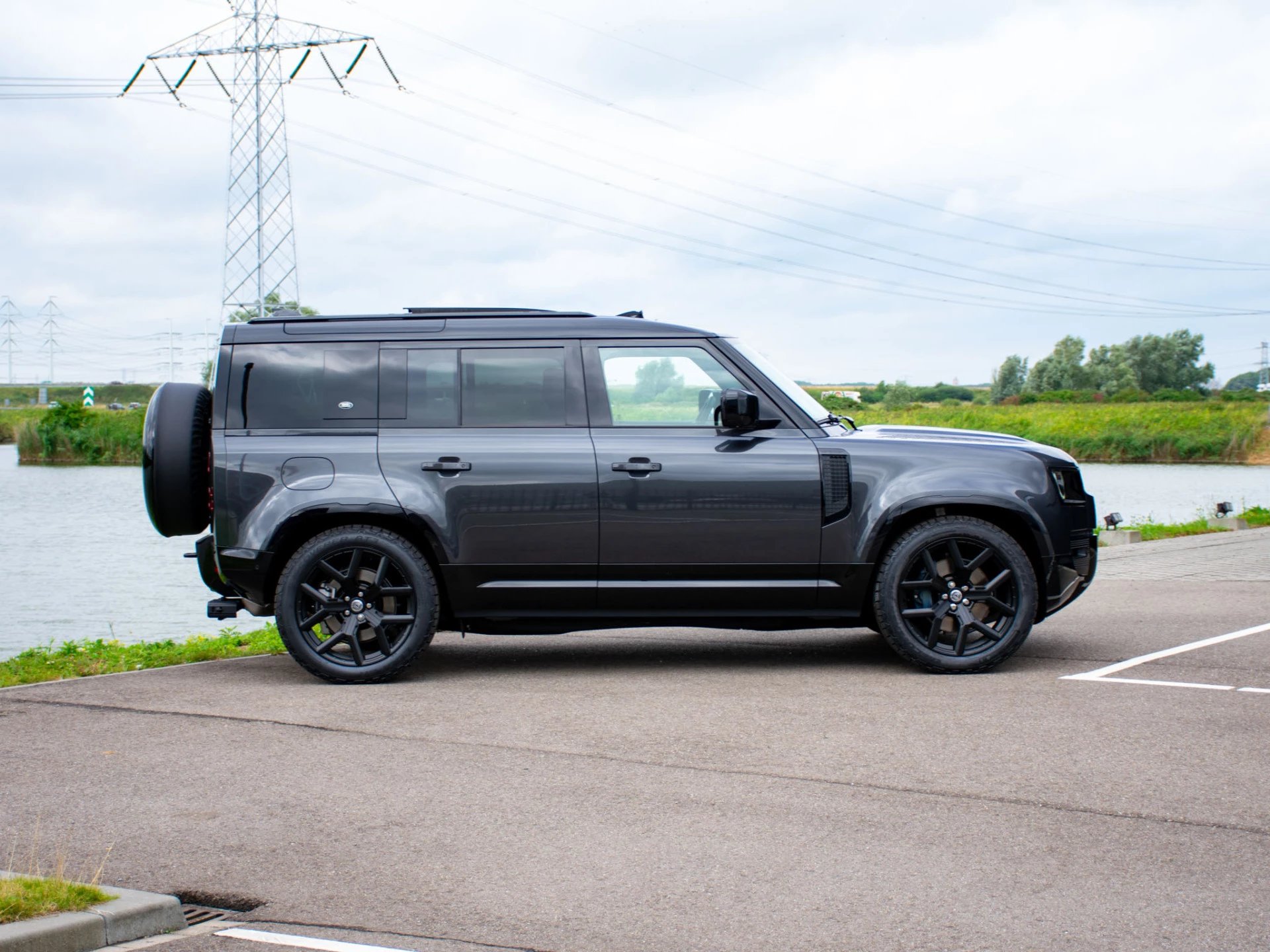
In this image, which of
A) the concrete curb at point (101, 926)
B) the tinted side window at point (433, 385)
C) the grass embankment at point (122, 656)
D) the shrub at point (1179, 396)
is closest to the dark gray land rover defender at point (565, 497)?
the tinted side window at point (433, 385)

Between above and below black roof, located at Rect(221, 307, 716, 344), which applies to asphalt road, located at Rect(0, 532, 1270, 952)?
below

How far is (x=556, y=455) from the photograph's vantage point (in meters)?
7.12

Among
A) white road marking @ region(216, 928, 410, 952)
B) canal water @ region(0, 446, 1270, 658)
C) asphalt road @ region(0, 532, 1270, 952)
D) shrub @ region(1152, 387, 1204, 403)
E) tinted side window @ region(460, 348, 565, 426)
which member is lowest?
canal water @ region(0, 446, 1270, 658)

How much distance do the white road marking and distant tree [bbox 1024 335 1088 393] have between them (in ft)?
315

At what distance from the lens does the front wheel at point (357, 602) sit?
7.07 metres

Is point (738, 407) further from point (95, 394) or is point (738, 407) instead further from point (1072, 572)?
point (95, 394)

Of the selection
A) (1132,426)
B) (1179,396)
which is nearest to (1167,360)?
(1179,396)

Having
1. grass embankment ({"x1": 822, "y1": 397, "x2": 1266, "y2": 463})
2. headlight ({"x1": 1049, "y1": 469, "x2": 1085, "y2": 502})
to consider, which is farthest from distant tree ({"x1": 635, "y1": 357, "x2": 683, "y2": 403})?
grass embankment ({"x1": 822, "y1": 397, "x2": 1266, "y2": 463})

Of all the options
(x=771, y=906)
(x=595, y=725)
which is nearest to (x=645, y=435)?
(x=595, y=725)

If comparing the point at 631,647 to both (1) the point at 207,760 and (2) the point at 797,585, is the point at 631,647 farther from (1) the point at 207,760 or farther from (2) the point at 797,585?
(1) the point at 207,760

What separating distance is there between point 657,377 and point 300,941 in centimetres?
437

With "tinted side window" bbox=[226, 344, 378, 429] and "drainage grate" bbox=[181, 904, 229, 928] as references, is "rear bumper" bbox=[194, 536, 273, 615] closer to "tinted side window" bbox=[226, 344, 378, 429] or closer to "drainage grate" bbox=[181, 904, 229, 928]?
"tinted side window" bbox=[226, 344, 378, 429]

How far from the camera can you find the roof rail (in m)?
7.34

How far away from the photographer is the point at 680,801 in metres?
4.80
